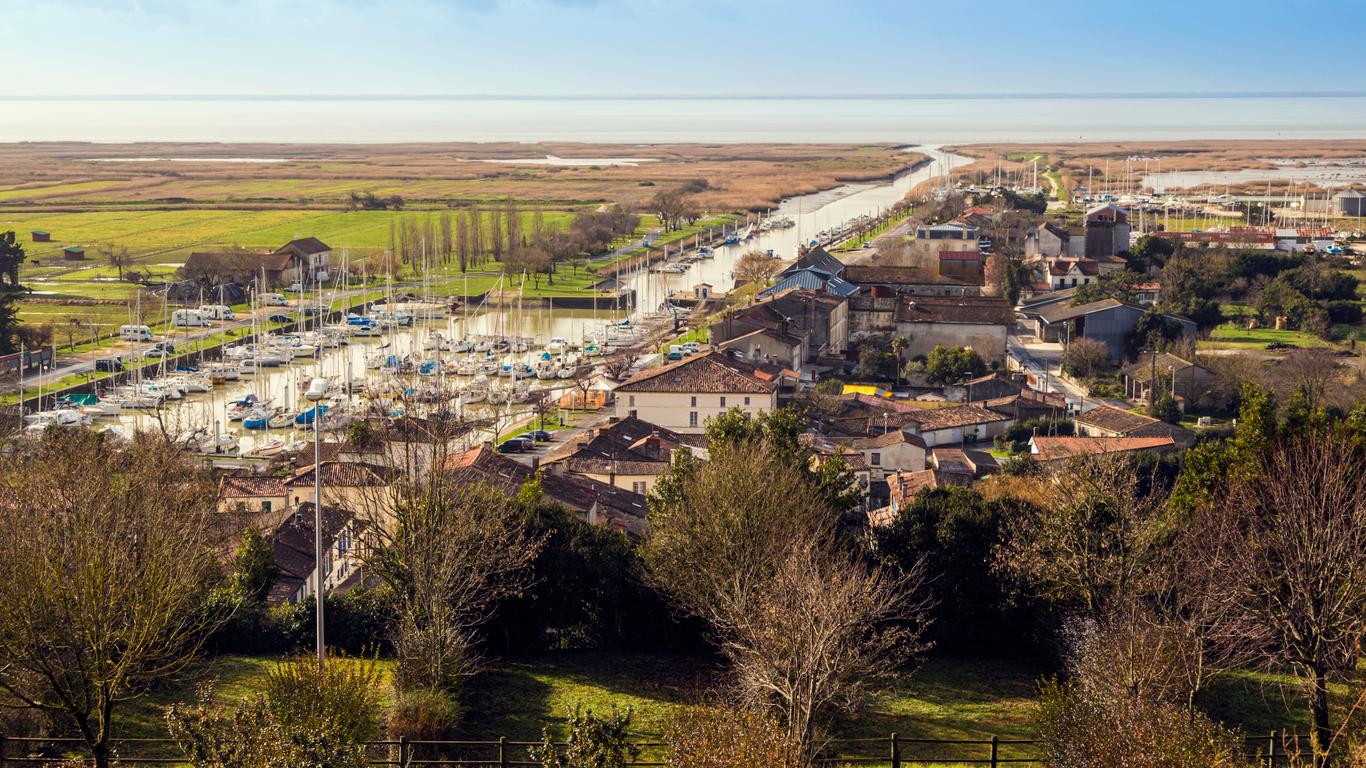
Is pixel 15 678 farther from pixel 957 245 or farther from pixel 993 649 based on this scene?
pixel 957 245

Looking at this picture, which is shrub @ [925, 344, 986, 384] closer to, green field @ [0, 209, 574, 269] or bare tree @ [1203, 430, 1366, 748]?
bare tree @ [1203, 430, 1366, 748]

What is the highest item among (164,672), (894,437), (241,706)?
(241,706)

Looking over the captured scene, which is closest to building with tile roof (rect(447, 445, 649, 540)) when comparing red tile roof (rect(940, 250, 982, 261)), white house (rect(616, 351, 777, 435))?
white house (rect(616, 351, 777, 435))

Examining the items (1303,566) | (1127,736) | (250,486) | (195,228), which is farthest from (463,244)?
(1127,736)

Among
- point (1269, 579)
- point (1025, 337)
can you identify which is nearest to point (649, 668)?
point (1269, 579)

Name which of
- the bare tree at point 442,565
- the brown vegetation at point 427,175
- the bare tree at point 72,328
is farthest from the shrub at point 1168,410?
the brown vegetation at point 427,175

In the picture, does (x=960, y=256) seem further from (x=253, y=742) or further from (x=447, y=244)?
(x=253, y=742)
